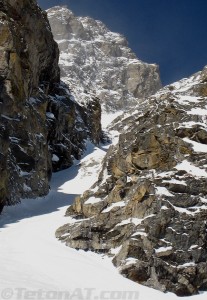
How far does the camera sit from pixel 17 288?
50.0 ft

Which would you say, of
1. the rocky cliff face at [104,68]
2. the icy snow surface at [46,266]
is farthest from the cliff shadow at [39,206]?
the rocky cliff face at [104,68]

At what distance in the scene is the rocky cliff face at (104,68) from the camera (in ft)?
502

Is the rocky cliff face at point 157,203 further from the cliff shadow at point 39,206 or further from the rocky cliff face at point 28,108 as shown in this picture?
the rocky cliff face at point 28,108

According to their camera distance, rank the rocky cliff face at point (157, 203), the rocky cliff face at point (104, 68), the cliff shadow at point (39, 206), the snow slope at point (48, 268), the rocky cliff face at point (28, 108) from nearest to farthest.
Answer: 1. the snow slope at point (48, 268)
2. the rocky cliff face at point (157, 203)
3. the cliff shadow at point (39, 206)
4. the rocky cliff face at point (28, 108)
5. the rocky cliff face at point (104, 68)

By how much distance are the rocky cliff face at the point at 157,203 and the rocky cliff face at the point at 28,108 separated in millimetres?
9286

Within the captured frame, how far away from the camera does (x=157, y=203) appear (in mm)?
23703

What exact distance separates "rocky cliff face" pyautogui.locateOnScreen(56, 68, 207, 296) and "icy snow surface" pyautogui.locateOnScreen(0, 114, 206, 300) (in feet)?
3.13

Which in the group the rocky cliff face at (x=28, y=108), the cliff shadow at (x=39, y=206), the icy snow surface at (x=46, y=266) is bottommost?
the cliff shadow at (x=39, y=206)

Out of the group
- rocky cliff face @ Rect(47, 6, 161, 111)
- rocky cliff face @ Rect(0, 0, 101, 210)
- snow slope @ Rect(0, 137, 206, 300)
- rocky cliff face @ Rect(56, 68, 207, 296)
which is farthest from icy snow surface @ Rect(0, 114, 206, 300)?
rocky cliff face @ Rect(47, 6, 161, 111)

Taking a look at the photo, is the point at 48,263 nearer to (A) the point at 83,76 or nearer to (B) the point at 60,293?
(B) the point at 60,293

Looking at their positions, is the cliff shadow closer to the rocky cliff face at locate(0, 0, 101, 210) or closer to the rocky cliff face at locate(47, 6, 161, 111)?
the rocky cliff face at locate(0, 0, 101, 210)

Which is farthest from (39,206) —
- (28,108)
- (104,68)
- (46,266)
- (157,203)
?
(104,68)

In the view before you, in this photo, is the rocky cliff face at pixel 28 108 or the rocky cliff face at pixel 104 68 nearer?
the rocky cliff face at pixel 28 108

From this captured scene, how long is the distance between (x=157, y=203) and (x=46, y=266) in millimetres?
7007
